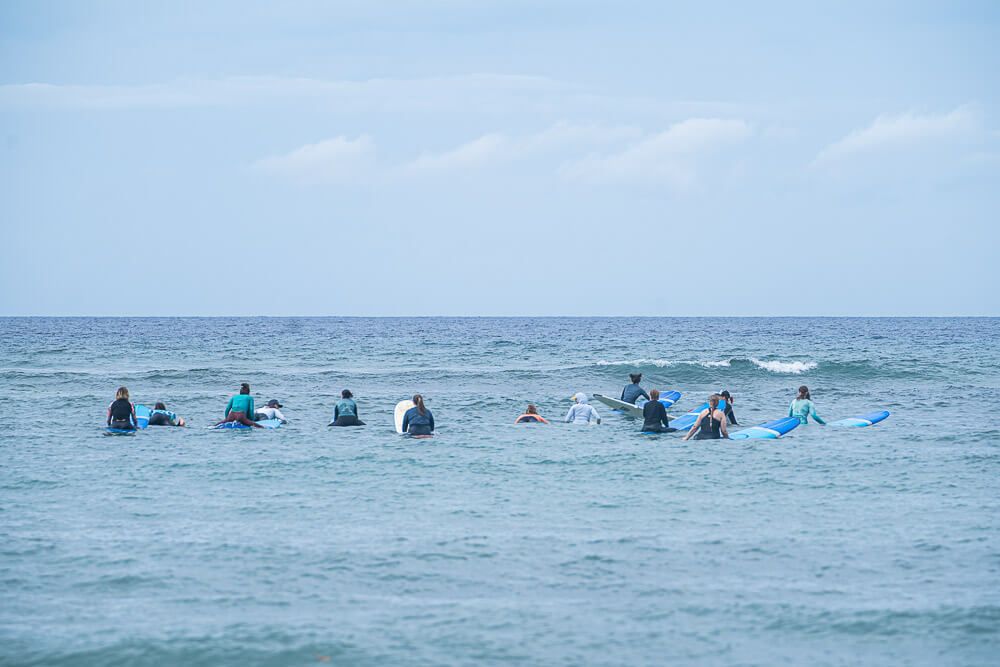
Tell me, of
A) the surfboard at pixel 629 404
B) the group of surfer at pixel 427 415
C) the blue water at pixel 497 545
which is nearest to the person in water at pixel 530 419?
the group of surfer at pixel 427 415

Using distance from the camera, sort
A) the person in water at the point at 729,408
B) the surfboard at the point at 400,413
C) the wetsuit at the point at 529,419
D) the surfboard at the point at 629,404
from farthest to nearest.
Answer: the surfboard at the point at 629,404 → the wetsuit at the point at 529,419 → the person in water at the point at 729,408 → the surfboard at the point at 400,413

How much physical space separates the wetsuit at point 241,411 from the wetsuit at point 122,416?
90.3 inches

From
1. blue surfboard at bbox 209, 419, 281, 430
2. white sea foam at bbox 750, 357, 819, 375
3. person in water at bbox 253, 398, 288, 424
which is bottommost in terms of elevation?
blue surfboard at bbox 209, 419, 281, 430

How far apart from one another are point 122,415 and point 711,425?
1430 centimetres

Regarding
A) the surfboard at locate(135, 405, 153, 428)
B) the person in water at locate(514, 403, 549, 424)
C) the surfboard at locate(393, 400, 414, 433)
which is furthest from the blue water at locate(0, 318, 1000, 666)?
the surfboard at locate(135, 405, 153, 428)

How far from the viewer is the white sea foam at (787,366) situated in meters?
45.9

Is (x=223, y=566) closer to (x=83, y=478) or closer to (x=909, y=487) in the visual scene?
(x=83, y=478)

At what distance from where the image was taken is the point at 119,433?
22.0 metres

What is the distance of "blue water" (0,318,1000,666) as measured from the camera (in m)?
8.69

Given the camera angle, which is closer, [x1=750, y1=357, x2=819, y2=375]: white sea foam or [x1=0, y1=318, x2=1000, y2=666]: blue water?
[x1=0, y1=318, x2=1000, y2=666]: blue water

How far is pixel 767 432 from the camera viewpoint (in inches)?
844

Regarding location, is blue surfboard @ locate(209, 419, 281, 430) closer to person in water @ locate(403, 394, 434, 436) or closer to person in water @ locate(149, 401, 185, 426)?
person in water @ locate(149, 401, 185, 426)

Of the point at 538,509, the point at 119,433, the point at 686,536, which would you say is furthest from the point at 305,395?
the point at 686,536

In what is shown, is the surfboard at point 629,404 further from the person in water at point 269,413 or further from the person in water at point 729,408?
the person in water at point 269,413
